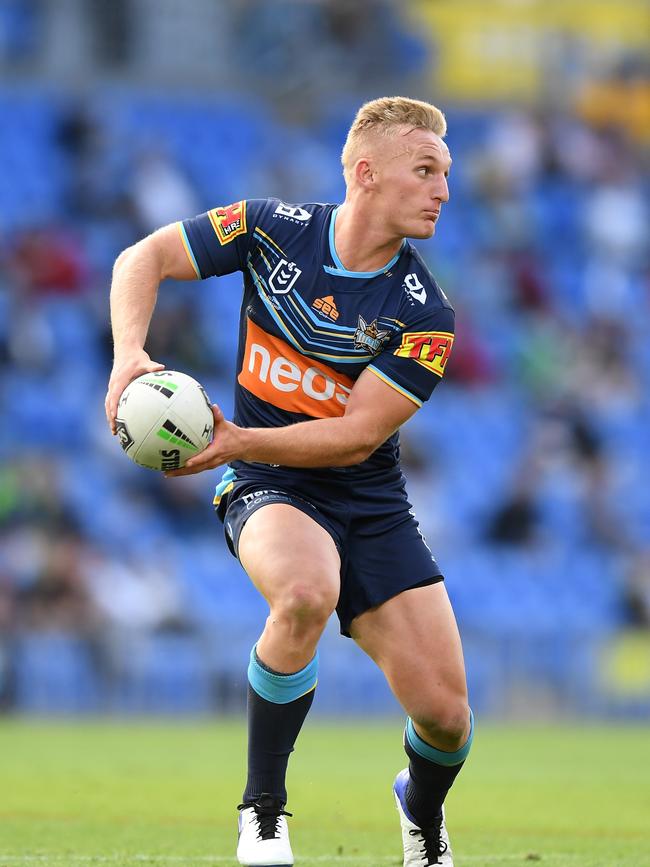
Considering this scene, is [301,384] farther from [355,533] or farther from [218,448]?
[218,448]

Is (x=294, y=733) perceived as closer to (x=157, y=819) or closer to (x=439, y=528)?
(x=157, y=819)

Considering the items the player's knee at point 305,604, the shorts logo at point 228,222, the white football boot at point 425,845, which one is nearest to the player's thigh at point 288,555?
the player's knee at point 305,604

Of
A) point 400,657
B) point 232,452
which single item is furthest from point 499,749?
point 232,452

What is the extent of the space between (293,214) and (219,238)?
0.34m

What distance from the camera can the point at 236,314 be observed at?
65.0ft

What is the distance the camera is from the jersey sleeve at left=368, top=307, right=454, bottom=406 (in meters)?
6.15

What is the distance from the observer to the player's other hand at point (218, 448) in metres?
5.58

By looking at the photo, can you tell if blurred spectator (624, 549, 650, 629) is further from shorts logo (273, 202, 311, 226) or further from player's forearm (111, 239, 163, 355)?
player's forearm (111, 239, 163, 355)

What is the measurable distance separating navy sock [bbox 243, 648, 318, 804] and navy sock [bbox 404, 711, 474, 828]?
71cm

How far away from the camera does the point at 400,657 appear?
241 inches

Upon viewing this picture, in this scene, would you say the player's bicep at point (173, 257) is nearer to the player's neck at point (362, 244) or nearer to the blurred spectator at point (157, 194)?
the player's neck at point (362, 244)

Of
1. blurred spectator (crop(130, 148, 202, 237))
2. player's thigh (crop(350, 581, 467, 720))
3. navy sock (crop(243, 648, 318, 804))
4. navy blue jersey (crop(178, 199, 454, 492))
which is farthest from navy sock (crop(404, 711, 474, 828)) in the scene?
blurred spectator (crop(130, 148, 202, 237))

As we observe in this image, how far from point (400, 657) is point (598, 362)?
49.1ft

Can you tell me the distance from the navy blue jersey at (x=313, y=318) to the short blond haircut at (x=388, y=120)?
0.34m
